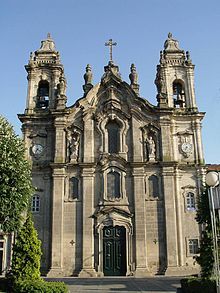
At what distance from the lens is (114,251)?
32188 mm

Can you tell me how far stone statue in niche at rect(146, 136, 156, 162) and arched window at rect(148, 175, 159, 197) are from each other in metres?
1.62

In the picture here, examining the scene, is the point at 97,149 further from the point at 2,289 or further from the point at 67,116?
the point at 2,289

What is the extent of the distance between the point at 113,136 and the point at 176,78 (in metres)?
9.16

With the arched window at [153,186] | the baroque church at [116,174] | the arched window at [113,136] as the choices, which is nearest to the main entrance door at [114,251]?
the baroque church at [116,174]

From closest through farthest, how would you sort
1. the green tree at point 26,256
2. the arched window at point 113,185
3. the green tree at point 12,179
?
the green tree at point 26,256 < the green tree at point 12,179 < the arched window at point 113,185

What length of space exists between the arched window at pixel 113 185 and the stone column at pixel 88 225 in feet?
4.91

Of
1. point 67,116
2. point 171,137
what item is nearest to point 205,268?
point 171,137

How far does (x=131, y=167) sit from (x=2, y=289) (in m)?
16.4

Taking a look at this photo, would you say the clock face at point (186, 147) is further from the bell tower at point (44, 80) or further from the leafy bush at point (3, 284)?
the leafy bush at point (3, 284)

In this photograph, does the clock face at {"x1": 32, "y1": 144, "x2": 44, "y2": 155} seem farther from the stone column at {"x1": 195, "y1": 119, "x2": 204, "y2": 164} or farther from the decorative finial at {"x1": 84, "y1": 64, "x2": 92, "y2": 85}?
the stone column at {"x1": 195, "y1": 119, "x2": 204, "y2": 164}

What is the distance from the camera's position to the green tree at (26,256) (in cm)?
2084

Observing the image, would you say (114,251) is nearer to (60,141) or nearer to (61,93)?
(60,141)

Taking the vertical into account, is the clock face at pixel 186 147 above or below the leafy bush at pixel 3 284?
above

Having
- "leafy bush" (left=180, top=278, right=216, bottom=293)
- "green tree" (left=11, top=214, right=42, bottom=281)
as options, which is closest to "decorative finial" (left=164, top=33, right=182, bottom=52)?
"green tree" (left=11, top=214, right=42, bottom=281)
